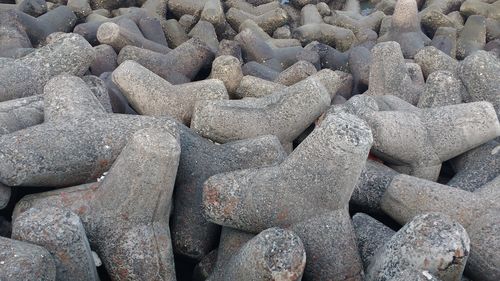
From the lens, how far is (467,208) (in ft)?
6.19

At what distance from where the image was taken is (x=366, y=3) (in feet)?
15.9

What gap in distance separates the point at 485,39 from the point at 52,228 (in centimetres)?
300

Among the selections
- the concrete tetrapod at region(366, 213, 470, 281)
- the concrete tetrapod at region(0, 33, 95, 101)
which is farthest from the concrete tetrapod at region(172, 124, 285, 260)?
the concrete tetrapod at region(0, 33, 95, 101)

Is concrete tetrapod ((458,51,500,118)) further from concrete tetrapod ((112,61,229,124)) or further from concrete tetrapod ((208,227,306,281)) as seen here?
concrete tetrapod ((208,227,306,281))

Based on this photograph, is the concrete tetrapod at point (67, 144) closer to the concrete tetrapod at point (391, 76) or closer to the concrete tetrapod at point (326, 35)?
the concrete tetrapod at point (391, 76)

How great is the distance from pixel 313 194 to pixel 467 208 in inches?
19.1

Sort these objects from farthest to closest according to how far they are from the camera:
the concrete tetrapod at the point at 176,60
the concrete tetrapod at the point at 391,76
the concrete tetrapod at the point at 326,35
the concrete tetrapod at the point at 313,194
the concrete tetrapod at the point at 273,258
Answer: the concrete tetrapod at the point at 326,35 → the concrete tetrapod at the point at 176,60 → the concrete tetrapod at the point at 391,76 → the concrete tetrapod at the point at 313,194 → the concrete tetrapod at the point at 273,258

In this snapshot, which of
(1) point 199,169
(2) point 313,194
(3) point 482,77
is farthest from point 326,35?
(2) point 313,194

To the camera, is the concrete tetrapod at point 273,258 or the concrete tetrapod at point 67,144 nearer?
the concrete tetrapod at point 273,258

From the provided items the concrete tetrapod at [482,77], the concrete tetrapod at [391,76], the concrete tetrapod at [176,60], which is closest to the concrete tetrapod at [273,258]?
the concrete tetrapod at [482,77]

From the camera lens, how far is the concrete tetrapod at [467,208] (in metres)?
1.75

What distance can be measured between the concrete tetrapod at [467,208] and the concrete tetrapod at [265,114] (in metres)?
0.47

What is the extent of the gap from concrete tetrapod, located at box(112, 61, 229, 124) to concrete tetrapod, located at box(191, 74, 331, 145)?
153mm

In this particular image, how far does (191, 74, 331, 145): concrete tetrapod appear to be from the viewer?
87.7 inches
